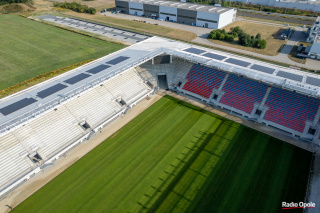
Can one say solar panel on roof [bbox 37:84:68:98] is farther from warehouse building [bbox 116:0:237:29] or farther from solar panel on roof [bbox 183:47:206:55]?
warehouse building [bbox 116:0:237:29]

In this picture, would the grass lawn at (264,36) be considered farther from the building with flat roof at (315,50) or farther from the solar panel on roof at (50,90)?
the solar panel on roof at (50,90)

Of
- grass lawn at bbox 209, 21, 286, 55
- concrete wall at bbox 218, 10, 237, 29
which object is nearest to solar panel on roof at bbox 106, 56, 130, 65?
→ grass lawn at bbox 209, 21, 286, 55

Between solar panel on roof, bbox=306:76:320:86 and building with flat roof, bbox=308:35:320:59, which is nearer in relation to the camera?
solar panel on roof, bbox=306:76:320:86

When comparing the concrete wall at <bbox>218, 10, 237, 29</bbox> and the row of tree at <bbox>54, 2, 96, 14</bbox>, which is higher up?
the row of tree at <bbox>54, 2, 96, 14</bbox>

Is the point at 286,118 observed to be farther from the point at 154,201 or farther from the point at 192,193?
the point at 154,201

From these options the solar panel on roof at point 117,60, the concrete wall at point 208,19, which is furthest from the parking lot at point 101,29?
the solar panel on roof at point 117,60

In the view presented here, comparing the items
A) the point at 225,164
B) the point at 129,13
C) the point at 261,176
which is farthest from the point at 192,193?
the point at 129,13

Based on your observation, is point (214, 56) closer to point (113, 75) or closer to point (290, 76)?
point (290, 76)
